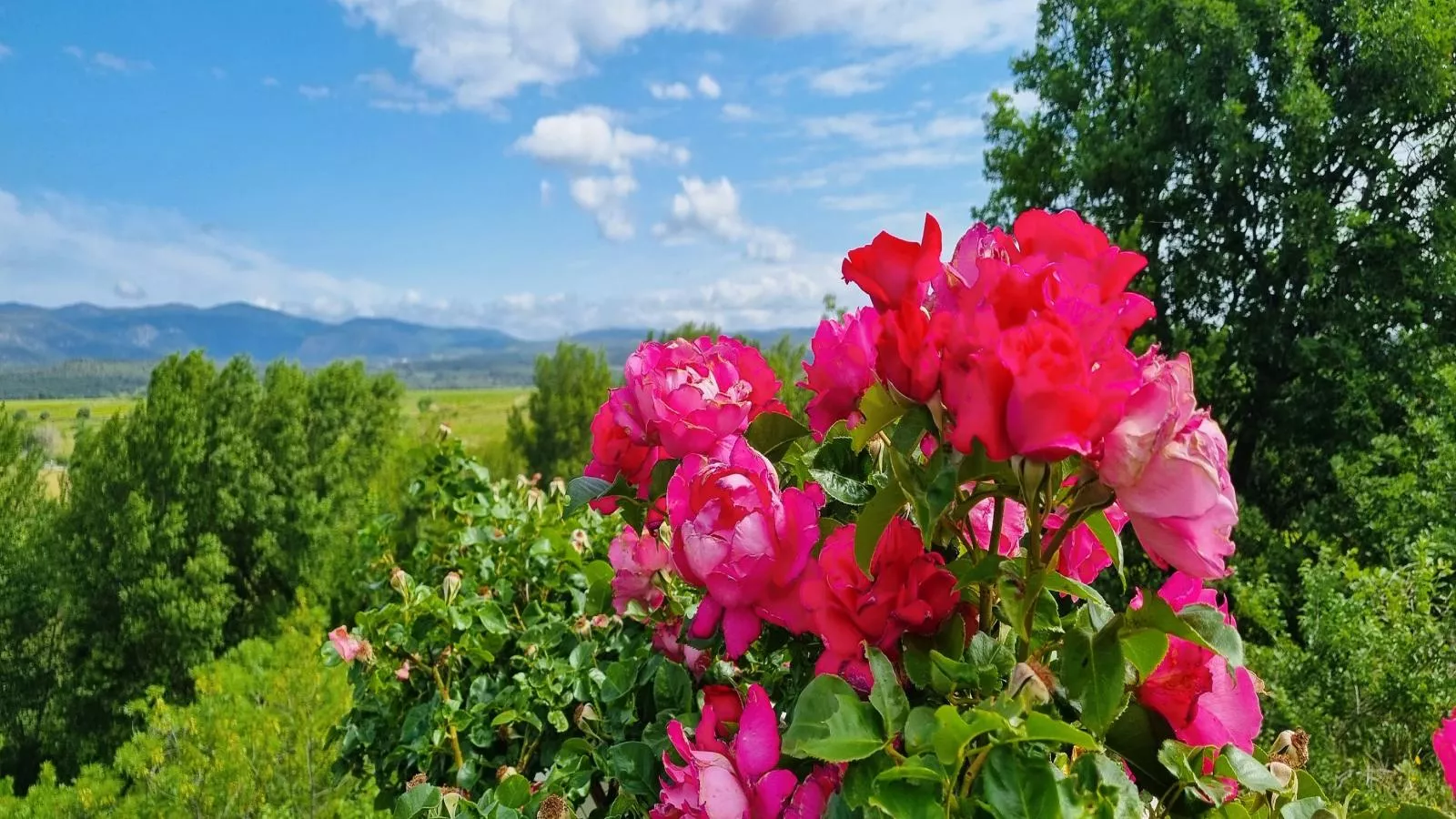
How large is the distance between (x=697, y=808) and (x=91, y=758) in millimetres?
19510

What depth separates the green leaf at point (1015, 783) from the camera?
70 centimetres

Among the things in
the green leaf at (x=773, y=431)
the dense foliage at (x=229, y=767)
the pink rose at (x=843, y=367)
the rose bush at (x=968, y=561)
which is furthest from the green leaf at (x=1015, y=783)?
the dense foliage at (x=229, y=767)

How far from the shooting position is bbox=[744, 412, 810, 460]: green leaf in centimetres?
117

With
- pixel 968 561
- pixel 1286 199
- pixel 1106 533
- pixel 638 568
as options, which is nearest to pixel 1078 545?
pixel 1106 533

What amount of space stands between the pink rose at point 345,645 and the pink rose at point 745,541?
1.64m

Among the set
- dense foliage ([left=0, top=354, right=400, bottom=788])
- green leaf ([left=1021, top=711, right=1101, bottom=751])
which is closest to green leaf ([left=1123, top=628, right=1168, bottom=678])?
green leaf ([left=1021, top=711, right=1101, bottom=751])

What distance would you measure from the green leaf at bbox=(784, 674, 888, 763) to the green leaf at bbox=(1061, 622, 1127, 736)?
0.20 meters

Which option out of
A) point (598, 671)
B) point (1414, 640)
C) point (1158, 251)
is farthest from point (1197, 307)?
point (598, 671)

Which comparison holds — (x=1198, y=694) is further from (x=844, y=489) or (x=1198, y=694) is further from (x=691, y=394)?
(x=691, y=394)

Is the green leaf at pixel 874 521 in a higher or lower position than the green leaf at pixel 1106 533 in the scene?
higher

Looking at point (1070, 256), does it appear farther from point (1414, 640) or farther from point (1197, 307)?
point (1197, 307)

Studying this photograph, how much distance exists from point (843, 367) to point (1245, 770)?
23.5 inches

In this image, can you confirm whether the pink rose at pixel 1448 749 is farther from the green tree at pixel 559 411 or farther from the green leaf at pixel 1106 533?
the green tree at pixel 559 411

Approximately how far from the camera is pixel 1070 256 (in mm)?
838
